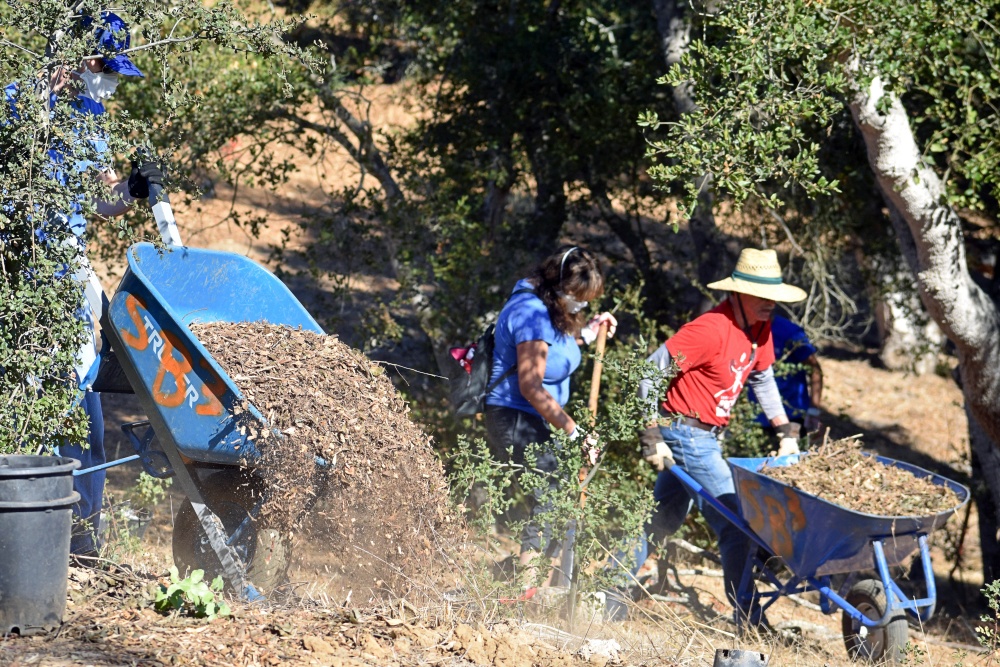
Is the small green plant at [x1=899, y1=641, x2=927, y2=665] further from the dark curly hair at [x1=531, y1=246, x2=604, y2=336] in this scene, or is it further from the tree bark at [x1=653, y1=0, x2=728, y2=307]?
the tree bark at [x1=653, y1=0, x2=728, y2=307]

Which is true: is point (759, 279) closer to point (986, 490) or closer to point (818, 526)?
point (818, 526)

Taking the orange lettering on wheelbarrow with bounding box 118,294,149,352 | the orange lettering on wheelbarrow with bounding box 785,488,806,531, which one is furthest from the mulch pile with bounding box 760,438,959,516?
the orange lettering on wheelbarrow with bounding box 118,294,149,352

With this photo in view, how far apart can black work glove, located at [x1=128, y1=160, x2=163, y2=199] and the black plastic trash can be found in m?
1.20

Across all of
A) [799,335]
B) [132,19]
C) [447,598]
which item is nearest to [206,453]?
[447,598]

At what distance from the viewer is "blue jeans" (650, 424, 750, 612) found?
17.4 ft

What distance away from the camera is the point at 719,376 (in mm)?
5297

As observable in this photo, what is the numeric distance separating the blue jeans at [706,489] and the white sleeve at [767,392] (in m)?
0.40

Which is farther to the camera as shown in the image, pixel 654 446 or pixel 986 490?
pixel 986 490

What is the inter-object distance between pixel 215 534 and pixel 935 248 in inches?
160

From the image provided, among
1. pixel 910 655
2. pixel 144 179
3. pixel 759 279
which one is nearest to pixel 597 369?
pixel 759 279

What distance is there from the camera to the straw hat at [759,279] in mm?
5242

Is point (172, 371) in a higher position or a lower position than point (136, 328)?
lower

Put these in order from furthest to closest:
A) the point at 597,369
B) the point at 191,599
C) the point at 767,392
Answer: the point at 767,392
the point at 597,369
the point at 191,599

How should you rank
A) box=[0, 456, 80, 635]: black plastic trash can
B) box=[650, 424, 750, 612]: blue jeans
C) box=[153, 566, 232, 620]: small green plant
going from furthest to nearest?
box=[650, 424, 750, 612]: blue jeans
box=[153, 566, 232, 620]: small green plant
box=[0, 456, 80, 635]: black plastic trash can
